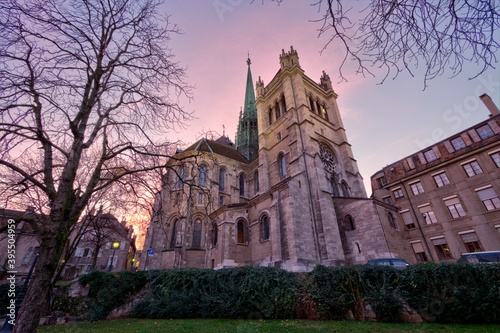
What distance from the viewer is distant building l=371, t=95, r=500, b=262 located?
55.2 feet

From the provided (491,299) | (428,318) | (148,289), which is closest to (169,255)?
(148,289)

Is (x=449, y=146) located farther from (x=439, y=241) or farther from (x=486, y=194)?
(x=439, y=241)

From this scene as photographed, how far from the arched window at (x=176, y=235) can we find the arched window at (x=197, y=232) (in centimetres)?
145

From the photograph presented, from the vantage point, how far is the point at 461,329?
501cm

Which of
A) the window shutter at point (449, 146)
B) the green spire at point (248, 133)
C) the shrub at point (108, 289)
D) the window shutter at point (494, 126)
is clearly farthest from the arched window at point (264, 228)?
the window shutter at point (494, 126)

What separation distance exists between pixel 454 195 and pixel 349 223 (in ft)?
30.3

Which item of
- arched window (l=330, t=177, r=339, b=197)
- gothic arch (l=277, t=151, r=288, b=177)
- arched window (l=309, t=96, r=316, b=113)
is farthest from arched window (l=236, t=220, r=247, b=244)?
arched window (l=309, t=96, r=316, b=113)

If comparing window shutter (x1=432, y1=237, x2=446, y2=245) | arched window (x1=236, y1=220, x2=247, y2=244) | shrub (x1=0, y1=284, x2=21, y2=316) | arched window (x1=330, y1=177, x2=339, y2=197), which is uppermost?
arched window (x1=330, y1=177, x2=339, y2=197)

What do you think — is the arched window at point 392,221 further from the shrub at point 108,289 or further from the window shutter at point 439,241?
the shrub at point 108,289

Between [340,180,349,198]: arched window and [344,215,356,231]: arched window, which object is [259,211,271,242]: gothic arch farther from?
[340,180,349,198]: arched window

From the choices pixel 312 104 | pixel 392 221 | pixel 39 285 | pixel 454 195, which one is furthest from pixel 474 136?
pixel 39 285

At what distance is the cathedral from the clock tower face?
0.43 ft

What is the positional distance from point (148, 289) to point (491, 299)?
12.2 metres

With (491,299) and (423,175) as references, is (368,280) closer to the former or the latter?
(491,299)
